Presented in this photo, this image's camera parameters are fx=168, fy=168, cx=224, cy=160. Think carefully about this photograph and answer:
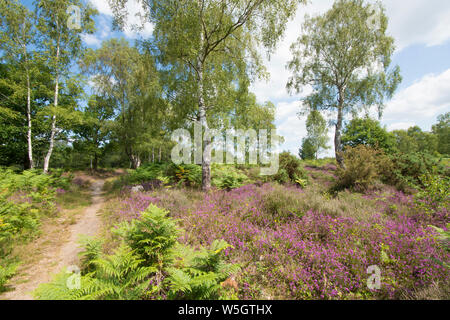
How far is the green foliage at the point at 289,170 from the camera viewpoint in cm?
999

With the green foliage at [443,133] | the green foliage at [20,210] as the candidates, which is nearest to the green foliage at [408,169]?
the green foliage at [20,210]

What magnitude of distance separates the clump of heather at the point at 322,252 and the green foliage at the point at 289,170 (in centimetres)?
497

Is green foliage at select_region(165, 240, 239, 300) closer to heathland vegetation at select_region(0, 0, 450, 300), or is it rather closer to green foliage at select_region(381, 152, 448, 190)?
heathland vegetation at select_region(0, 0, 450, 300)

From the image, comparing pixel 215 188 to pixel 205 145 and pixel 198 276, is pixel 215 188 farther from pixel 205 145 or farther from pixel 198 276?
pixel 198 276

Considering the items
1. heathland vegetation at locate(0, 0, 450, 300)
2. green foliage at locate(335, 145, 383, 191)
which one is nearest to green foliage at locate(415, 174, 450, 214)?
heathland vegetation at locate(0, 0, 450, 300)

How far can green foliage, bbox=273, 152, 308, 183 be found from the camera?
32.8ft

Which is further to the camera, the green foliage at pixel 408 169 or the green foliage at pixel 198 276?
the green foliage at pixel 408 169

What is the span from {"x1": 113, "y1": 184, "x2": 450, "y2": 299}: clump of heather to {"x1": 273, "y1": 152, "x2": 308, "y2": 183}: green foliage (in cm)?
497

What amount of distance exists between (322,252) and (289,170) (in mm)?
7852

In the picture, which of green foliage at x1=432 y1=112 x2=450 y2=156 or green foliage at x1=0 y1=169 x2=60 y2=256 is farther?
green foliage at x1=432 y1=112 x2=450 y2=156

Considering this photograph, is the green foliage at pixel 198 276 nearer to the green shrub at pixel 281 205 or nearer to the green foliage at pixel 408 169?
the green shrub at pixel 281 205

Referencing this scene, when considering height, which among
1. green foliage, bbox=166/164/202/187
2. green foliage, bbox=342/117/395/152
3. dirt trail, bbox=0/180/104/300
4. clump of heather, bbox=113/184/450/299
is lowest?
dirt trail, bbox=0/180/104/300
